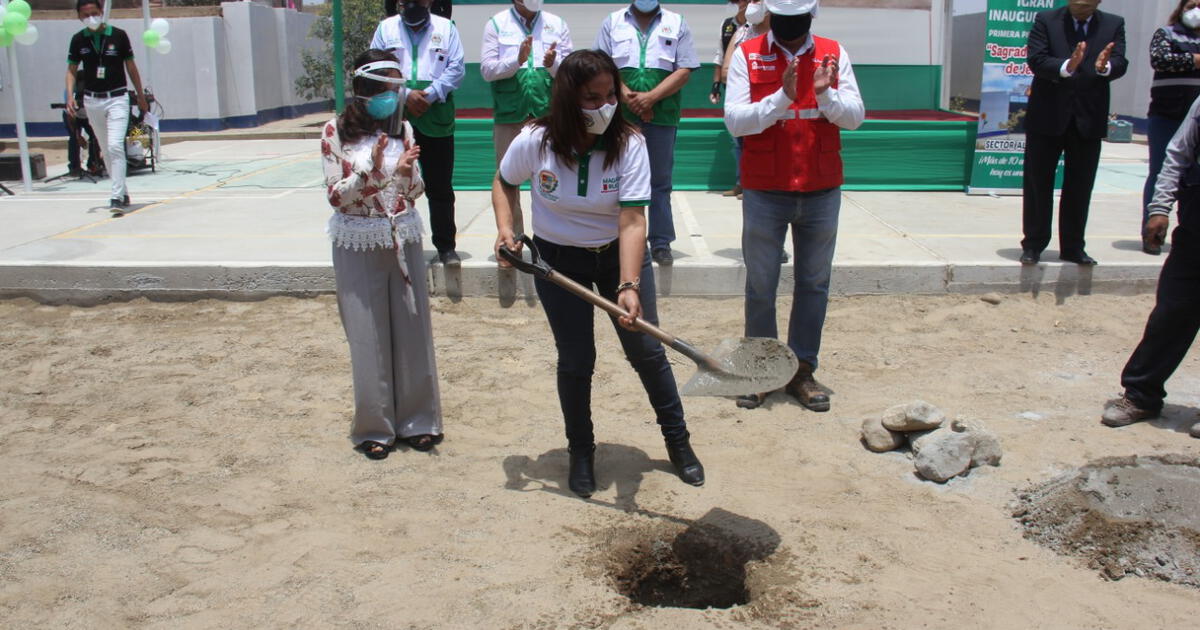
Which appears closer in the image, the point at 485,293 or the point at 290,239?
the point at 485,293

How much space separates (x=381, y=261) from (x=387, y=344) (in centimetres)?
40

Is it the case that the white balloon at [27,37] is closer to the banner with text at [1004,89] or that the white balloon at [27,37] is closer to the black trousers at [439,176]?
the black trousers at [439,176]

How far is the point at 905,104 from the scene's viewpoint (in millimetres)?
12328

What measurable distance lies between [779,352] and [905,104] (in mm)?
9380

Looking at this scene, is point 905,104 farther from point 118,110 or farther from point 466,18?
point 118,110

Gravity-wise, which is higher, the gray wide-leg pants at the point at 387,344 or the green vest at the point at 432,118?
the green vest at the point at 432,118

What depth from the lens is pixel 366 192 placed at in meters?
4.17

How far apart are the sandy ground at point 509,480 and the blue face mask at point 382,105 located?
156 cm

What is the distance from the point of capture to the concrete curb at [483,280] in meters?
A: 6.60

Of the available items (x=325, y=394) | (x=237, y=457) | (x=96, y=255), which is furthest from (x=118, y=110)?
(x=237, y=457)

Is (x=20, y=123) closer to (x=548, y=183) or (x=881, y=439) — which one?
(x=548, y=183)

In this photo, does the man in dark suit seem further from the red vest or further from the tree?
the tree

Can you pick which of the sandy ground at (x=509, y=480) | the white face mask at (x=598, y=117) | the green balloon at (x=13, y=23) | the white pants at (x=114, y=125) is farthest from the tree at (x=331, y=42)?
the white face mask at (x=598, y=117)

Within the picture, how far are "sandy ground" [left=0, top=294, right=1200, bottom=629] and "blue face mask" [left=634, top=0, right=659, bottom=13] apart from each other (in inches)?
79.2
